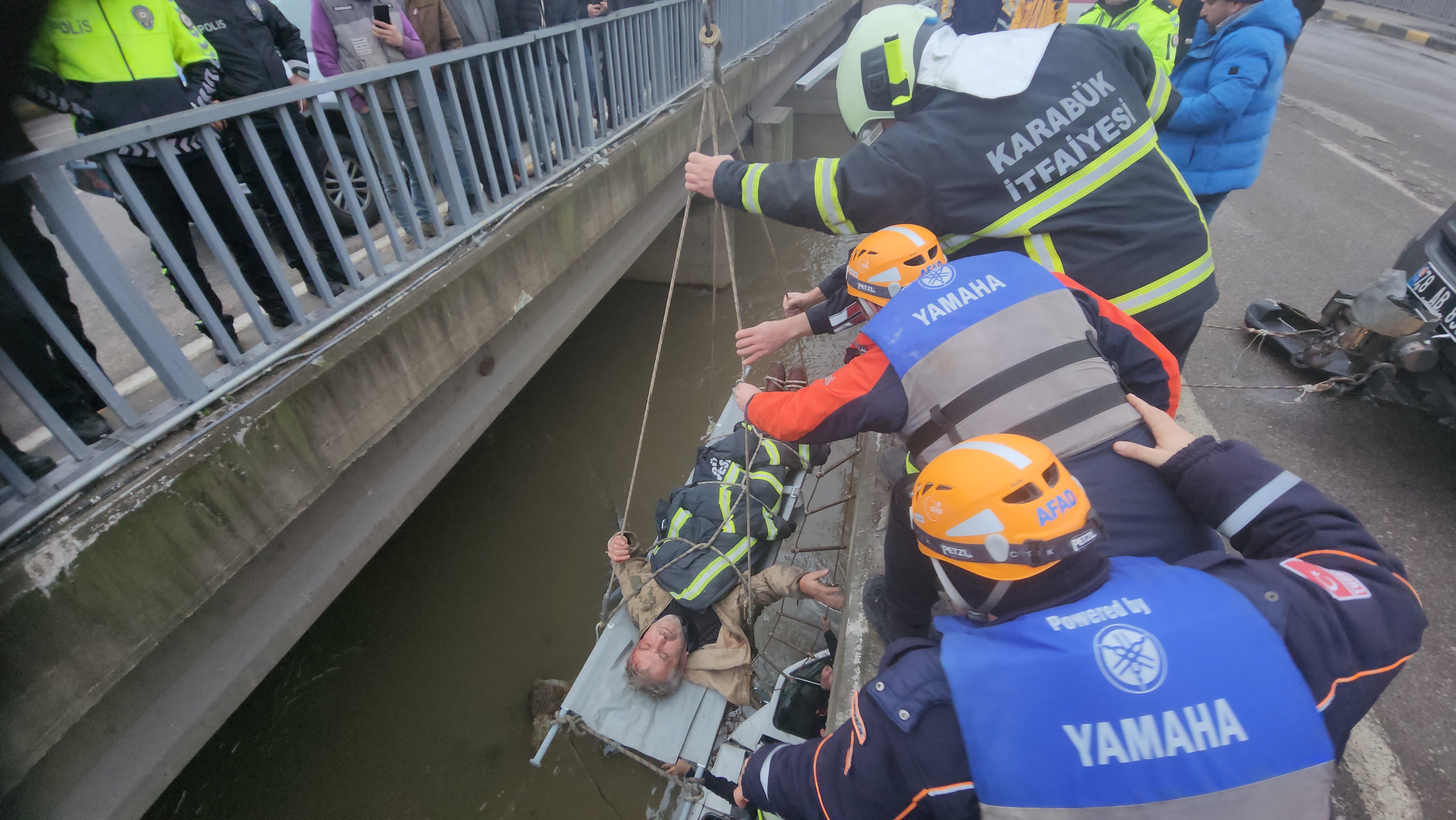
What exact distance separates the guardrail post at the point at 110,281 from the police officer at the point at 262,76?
676mm

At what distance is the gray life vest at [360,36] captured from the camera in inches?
137

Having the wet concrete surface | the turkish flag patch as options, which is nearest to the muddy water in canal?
the wet concrete surface

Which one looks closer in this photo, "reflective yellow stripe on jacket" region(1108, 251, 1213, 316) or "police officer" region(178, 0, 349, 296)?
"reflective yellow stripe on jacket" region(1108, 251, 1213, 316)

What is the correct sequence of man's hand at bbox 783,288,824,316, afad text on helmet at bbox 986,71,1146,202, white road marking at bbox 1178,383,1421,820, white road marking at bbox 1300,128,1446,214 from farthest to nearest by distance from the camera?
white road marking at bbox 1300,128,1446,214, man's hand at bbox 783,288,824,316, afad text on helmet at bbox 986,71,1146,202, white road marking at bbox 1178,383,1421,820

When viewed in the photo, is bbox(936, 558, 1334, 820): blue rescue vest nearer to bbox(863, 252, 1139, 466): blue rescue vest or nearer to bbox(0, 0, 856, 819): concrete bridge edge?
bbox(863, 252, 1139, 466): blue rescue vest

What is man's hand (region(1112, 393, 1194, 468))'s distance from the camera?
169cm

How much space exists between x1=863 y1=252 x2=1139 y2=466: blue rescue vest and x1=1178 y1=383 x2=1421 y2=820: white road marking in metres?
1.35

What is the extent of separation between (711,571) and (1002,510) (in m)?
2.25

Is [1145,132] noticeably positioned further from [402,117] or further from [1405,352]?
[402,117]

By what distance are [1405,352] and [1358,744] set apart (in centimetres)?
192

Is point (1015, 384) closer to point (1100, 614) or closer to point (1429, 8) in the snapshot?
point (1100, 614)

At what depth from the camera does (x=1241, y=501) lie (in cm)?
158

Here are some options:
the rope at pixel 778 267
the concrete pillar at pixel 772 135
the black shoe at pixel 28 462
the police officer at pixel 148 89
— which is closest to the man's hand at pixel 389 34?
the police officer at pixel 148 89

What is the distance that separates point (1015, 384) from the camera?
67.9 inches
